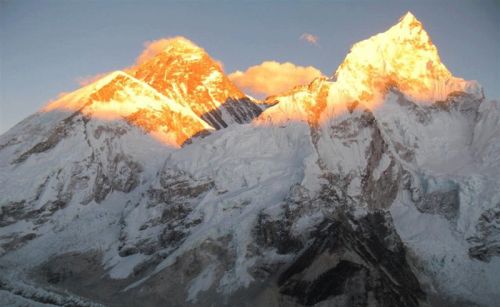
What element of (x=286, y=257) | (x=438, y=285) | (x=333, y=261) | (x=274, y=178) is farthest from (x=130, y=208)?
(x=438, y=285)

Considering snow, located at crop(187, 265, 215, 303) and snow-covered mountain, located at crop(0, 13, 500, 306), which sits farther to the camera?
snow, located at crop(187, 265, 215, 303)

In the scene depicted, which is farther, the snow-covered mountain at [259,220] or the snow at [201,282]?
the snow at [201,282]

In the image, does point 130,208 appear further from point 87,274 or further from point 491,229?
point 491,229

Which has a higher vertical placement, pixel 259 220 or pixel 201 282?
pixel 259 220

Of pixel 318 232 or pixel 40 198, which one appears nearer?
pixel 318 232

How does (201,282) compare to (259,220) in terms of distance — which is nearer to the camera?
(201,282)

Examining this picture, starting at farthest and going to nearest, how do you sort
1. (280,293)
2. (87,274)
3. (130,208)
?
1. (130,208)
2. (87,274)
3. (280,293)

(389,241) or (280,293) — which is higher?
(389,241)

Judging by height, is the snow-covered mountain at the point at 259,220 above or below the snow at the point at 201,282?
above
